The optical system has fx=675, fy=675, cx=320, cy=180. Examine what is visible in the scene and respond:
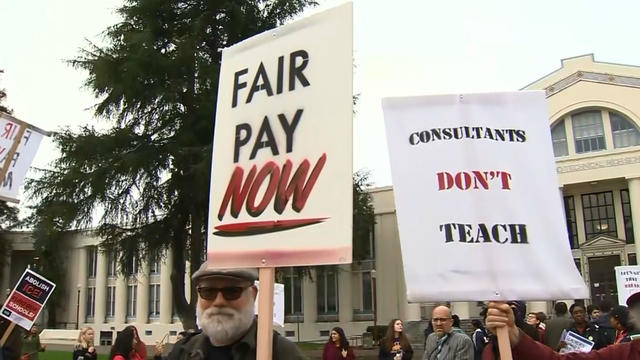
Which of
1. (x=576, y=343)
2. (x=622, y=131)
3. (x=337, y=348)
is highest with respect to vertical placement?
(x=622, y=131)

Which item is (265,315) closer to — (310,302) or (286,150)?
(286,150)

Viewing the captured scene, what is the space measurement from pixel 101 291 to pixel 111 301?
1205 mm

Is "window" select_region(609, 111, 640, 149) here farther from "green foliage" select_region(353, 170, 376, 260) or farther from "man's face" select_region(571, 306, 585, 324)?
"man's face" select_region(571, 306, 585, 324)

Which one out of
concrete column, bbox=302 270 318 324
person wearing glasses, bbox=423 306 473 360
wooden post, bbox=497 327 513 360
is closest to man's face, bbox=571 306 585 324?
person wearing glasses, bbox=423 306 473 360

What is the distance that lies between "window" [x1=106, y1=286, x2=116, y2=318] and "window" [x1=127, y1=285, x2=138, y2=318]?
2.15 metres

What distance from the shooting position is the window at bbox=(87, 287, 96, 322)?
58.8m

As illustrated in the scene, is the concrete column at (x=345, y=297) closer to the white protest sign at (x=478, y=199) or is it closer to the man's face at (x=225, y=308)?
the white protest sign at (x=478, y=199)

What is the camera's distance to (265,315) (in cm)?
299

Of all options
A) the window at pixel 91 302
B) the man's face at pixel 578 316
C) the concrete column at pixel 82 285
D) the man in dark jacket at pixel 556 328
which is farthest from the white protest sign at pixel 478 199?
the concrete column at pixel 82 285

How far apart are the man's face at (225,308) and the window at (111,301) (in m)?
56.6

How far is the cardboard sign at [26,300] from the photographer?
9.16 m

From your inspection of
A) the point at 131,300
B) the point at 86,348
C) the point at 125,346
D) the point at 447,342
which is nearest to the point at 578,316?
the point at 447,342

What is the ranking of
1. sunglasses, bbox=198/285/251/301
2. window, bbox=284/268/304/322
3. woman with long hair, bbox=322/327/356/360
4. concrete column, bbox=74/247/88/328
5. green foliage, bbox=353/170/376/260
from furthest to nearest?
concrete column, bbox=74/247/88/328
window, bbox=284/268/304/322
green foliage, bbox=353/170/376/260
woman with long hair, bbox=322/327/356/360
sunglasses, bbox=198/285/251/301

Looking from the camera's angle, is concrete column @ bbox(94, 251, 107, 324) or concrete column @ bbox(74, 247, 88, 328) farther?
concrete column @ bbox(74, 247, 88, 328)
